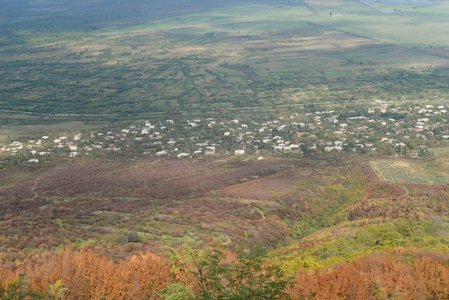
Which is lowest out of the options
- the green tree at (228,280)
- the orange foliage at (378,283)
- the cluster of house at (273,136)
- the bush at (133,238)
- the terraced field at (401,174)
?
the cluster of house at (273,136)

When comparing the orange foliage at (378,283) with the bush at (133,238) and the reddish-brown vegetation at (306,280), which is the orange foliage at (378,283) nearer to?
the reddish-brown vegetation at (306,280)

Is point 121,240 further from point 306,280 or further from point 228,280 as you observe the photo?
point 228,280

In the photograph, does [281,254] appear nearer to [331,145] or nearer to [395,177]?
[395,177]

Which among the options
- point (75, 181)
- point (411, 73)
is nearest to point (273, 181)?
point (75, 181)

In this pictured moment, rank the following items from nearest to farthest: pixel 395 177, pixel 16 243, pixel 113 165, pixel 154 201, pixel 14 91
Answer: pixel 16 243 → pixel 154 201 → pixel 395 177 → pixel 113 165 → pixel 14 91

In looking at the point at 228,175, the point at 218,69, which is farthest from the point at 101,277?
the point at 218,69

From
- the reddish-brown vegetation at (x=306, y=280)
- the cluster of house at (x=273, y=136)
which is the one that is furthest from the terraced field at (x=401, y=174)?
the reddish-brown vegetation at (x=306, y=280)
